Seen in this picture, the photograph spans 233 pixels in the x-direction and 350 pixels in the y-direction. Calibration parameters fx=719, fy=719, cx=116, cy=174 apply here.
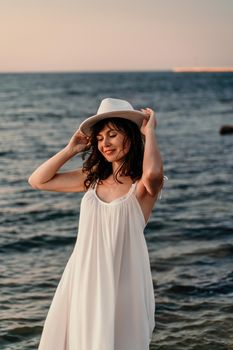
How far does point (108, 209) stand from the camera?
13.2ft

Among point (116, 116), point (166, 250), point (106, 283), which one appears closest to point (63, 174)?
point (116, 116)

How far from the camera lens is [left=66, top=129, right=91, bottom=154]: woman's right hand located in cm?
433

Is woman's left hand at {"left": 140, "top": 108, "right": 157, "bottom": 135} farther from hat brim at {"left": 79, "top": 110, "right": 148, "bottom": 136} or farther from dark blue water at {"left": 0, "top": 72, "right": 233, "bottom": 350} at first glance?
dark blue water at {"left": 0, "top": 72, "right": 233, "bottom": 350}

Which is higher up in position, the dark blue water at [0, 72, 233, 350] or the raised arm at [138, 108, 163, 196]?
the raised arm at [138, 108, 163, 196]

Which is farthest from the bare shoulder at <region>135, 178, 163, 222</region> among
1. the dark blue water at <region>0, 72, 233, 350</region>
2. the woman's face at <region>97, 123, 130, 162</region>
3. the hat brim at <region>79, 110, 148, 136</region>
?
the dark blue water at <region>0, 72, 233, 350</region>

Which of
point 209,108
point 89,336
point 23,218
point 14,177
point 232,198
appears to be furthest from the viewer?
point 209,108

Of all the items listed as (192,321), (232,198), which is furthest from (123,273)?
(232,198)

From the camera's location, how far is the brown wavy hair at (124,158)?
421cm

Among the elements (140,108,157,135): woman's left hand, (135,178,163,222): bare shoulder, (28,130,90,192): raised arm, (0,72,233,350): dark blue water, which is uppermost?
(140,108,157,135): woman's left hand

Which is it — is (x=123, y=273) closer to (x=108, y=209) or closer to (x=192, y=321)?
(x=108, y=209)

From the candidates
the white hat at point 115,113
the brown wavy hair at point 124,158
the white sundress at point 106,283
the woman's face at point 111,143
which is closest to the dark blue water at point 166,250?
the white sundress at point 106,283

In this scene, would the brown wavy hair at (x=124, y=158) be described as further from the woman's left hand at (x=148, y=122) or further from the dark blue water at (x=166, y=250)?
the dark blue water at (x=166, y=250)

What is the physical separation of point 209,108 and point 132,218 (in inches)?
2125

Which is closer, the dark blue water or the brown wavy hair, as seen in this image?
the brown wavy hair
